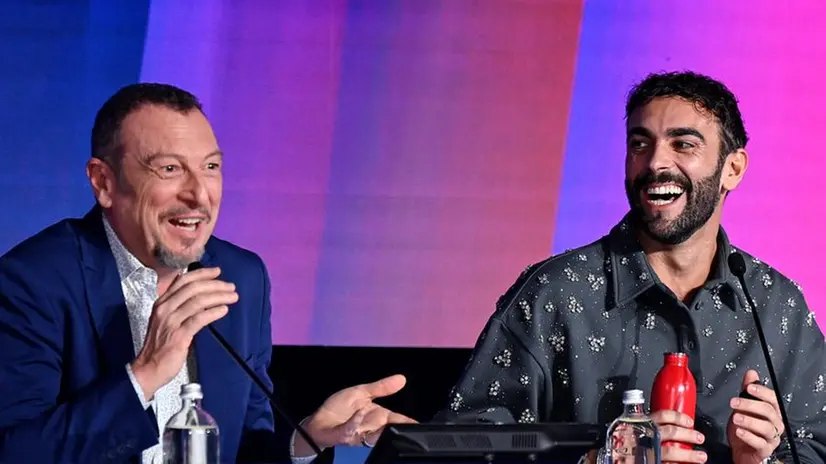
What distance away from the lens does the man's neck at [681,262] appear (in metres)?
3.18

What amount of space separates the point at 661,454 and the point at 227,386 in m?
0.98

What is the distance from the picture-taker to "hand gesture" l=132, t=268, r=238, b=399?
243 centimetres

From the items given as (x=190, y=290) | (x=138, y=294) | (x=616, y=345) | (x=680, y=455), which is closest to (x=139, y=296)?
(x=138, y=294)

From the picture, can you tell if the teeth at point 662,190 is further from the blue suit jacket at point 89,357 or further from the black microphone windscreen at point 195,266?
the black microphone windscreen at point 195,266

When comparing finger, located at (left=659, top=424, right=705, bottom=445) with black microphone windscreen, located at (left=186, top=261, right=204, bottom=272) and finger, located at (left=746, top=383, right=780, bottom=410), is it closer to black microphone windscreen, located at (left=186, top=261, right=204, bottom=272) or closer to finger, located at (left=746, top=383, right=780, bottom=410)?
finger, located at (left=746, top=383, right=780, bottom=410)

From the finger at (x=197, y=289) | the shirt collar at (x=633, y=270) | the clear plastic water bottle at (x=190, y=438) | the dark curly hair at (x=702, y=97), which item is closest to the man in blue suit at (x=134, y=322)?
the finger at (x=197, y=289)

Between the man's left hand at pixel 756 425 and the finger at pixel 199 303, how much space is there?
1011 millimetres

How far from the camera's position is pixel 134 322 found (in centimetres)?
290

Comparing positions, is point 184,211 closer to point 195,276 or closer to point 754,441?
point 195,276

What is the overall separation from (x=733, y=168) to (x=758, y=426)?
88cm

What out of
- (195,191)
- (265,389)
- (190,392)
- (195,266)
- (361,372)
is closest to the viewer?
(190,392)

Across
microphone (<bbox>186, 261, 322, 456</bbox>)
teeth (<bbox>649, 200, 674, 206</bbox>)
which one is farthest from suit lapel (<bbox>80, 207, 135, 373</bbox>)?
teeth (<bbox>649, 200, 674, 206</bbox>)

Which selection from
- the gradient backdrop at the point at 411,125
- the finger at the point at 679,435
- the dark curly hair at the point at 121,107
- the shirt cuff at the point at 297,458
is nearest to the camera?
the finger at the point at 679,435

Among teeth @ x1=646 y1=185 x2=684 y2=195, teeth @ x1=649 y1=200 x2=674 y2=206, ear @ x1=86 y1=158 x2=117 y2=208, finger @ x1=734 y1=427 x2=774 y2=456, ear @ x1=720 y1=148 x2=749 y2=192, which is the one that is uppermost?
ear @ x1=720 y1=148 x2=749 y2=192
